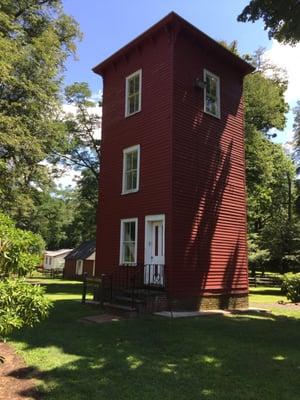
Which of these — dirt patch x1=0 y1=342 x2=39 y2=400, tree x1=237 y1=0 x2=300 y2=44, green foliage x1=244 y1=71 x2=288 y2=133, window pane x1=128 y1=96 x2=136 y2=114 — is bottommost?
dirt patch x1=0 y1=342 x2=39 y2=400

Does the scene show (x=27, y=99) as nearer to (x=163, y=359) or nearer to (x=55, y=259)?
(x=163, y=359)

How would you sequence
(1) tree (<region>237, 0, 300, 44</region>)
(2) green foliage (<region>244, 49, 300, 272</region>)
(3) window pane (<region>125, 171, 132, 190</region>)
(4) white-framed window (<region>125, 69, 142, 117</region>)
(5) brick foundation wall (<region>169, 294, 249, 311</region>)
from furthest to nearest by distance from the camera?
(2) green foliage (<region>244, 49, 300, 272</region>) < (4) white-framed window (<region>125, 69, 142, 117</region>) < (3) window pane (<region>125, 171, 132, 190</region>) < (5) brick foundation wall (<region>169, 294, 249, 311</region>) < (1) tree (<region>237, 0, 300, 44</region>)

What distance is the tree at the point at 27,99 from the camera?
17.9 m

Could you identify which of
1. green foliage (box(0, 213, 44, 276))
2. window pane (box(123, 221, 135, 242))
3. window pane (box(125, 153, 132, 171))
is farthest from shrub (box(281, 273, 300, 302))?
green foliage (box(0, 213, 44, 276))

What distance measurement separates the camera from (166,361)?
692 centimetres

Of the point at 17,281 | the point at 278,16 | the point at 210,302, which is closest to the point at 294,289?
the point at 210,302

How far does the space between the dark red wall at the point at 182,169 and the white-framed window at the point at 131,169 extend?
0.27 metres

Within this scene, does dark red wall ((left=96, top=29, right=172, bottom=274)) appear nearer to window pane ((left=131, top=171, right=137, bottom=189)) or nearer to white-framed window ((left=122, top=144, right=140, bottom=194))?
white-framed window ((left=122, top=144, right=140, bottom=194))

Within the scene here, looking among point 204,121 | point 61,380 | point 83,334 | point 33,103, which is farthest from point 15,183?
point 61,380

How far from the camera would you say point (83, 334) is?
29.8ft

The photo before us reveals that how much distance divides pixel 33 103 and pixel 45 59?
6.98 ft

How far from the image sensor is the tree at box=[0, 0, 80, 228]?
1792 centimetres

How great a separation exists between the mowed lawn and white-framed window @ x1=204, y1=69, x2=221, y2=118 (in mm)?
8035

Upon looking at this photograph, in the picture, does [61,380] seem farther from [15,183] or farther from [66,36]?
[66,36]
